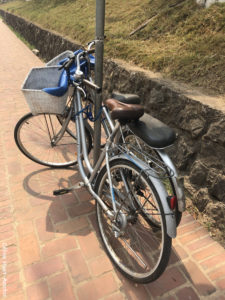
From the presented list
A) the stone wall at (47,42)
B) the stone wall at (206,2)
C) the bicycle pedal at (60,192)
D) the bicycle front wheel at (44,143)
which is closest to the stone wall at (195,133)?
the bicycle front wheel at (44,143)

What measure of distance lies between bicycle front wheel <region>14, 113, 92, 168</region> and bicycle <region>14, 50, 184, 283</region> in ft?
2.17

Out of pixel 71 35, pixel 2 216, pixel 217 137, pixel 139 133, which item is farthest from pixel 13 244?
pixel 71 35

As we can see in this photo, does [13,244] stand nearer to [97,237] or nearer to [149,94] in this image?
[97,237]

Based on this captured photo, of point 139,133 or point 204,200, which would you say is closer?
point 139,133

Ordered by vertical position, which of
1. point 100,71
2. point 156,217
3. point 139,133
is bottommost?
point 156,217

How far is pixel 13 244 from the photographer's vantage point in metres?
2.41

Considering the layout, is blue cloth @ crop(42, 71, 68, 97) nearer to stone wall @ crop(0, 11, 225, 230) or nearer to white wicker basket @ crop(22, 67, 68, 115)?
white wicker basket @ crop(22, 67, 68, 115)

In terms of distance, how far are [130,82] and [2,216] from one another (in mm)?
2375

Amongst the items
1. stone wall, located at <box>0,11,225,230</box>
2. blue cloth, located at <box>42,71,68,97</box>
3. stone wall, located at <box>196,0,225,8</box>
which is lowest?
stone wall, located at <box>0,11,225,230</box>

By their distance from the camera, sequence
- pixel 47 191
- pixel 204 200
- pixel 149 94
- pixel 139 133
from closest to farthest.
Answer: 1. pixel 139 133
2. pixel 204 200
3. pixel 47 191
4. pixel 149 94

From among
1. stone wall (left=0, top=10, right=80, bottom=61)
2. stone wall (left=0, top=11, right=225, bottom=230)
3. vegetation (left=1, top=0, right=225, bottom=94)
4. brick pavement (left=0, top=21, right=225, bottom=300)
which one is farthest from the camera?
stone wall (left=0, top=10, right=80, bottom=61)

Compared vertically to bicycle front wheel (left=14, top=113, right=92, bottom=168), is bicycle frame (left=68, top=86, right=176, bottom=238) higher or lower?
higher

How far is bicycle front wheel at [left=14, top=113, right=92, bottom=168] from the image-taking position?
3.27 meters


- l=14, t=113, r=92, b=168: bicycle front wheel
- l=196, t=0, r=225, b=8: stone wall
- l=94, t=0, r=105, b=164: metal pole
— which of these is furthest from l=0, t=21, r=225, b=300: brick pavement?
l=196, t=0, r=225, b=8: stone wall
